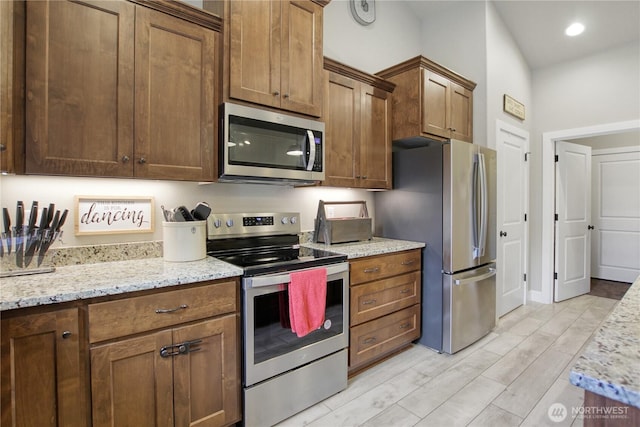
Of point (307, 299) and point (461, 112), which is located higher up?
point (461, 112)

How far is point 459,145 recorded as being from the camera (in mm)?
2551

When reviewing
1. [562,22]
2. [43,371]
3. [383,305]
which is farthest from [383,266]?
[562,22]

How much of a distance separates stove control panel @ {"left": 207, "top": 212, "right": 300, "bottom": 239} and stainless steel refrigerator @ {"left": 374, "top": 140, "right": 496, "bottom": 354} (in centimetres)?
102

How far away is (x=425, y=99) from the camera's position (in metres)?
2.72

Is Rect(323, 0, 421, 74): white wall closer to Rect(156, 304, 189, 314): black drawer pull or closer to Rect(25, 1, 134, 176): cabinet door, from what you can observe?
Rect(25, 1, 134, 176): cabinet door

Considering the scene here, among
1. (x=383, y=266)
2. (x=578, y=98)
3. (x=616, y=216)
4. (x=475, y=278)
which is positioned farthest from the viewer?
(x=616, y=216)

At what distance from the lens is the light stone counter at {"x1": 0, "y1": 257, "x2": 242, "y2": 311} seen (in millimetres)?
1174

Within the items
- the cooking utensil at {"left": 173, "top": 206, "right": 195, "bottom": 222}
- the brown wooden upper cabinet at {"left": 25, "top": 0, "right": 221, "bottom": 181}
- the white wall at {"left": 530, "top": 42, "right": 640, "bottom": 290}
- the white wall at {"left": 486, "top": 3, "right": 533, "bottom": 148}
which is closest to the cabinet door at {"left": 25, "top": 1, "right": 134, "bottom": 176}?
the brown wooden upper cabinet at {"left": 25, "top": 0, "right": 221, "bottom": 181}

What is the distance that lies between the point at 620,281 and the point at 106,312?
21.8 feet

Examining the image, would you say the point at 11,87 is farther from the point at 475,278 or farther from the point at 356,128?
the point at 475,278

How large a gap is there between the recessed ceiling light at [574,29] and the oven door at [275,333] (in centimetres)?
372

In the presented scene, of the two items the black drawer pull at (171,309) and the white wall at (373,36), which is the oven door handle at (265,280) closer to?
the black drawer pull at (171,309)

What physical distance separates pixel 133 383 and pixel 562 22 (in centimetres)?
480

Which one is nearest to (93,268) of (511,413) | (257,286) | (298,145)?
(257,286)
